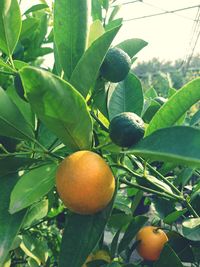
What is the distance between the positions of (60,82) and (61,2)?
241 mm

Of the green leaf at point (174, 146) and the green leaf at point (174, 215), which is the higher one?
the green leaf at point (174, 146)

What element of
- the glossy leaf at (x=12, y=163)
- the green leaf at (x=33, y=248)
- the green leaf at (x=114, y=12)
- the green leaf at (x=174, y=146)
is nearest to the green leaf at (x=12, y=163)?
the glossy leaf at (x=12, y=163)

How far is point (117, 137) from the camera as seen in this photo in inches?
26.8

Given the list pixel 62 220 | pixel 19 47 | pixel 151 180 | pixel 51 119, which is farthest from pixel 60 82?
pixel 62 220

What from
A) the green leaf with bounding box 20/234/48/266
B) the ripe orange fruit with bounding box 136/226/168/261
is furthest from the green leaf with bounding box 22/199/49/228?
the ripe orange fruit with bounding box 136/226/168/261

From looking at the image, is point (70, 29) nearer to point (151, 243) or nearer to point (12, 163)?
point (12, 163)

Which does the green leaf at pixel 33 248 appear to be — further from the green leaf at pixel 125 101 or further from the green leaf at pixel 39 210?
the green leaf at pixel 125 101

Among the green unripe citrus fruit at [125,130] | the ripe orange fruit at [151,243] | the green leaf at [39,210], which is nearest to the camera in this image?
the green unripe citrus fruit at [125,130]

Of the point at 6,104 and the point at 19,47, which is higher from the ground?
the point at 6,104

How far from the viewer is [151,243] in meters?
1.04

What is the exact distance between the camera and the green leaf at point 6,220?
27.0 inches

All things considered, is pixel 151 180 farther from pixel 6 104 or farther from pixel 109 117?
pixel 6 104

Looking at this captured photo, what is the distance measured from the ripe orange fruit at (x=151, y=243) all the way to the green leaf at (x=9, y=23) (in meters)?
0.57

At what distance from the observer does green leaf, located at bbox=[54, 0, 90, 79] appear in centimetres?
74
